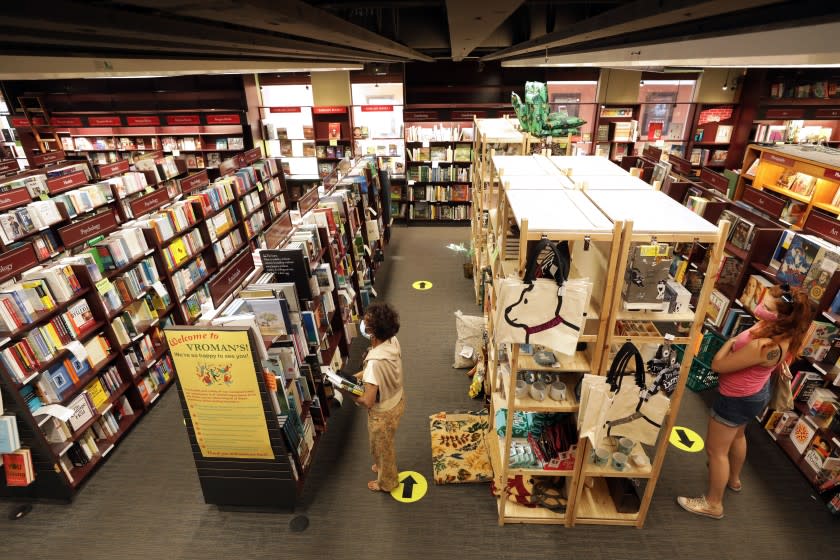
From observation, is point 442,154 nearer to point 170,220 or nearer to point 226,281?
point 170,220

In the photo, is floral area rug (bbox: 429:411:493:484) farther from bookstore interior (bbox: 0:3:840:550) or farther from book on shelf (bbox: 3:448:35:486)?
book on shelf (bbox: 3:448:35:486)

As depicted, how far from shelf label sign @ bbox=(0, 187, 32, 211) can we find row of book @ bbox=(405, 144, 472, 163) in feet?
19.4

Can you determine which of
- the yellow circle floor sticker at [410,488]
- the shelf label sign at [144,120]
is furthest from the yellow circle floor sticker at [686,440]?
the shelf label sign at [144,120]

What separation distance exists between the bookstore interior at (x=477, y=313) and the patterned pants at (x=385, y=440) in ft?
1.34

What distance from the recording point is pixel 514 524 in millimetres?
3168

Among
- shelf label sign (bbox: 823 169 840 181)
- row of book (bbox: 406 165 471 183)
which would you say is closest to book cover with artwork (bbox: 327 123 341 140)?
row of book (bbox: 406 165 471 183)

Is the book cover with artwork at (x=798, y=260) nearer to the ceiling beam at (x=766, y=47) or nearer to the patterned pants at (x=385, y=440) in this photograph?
the ceiling beam at (x=766, y=47)

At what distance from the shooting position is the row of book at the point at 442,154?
8609 millimetres

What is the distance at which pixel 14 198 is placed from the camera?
15.7ft

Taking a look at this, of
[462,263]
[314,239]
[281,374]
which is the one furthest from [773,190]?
[281,374]

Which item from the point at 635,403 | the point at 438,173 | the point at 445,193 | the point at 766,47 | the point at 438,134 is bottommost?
the point at 445,193

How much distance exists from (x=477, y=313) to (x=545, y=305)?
353 centimetres

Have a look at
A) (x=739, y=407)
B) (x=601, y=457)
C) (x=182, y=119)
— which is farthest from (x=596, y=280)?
(x=182, y=119)

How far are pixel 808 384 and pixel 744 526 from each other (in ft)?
4.19
